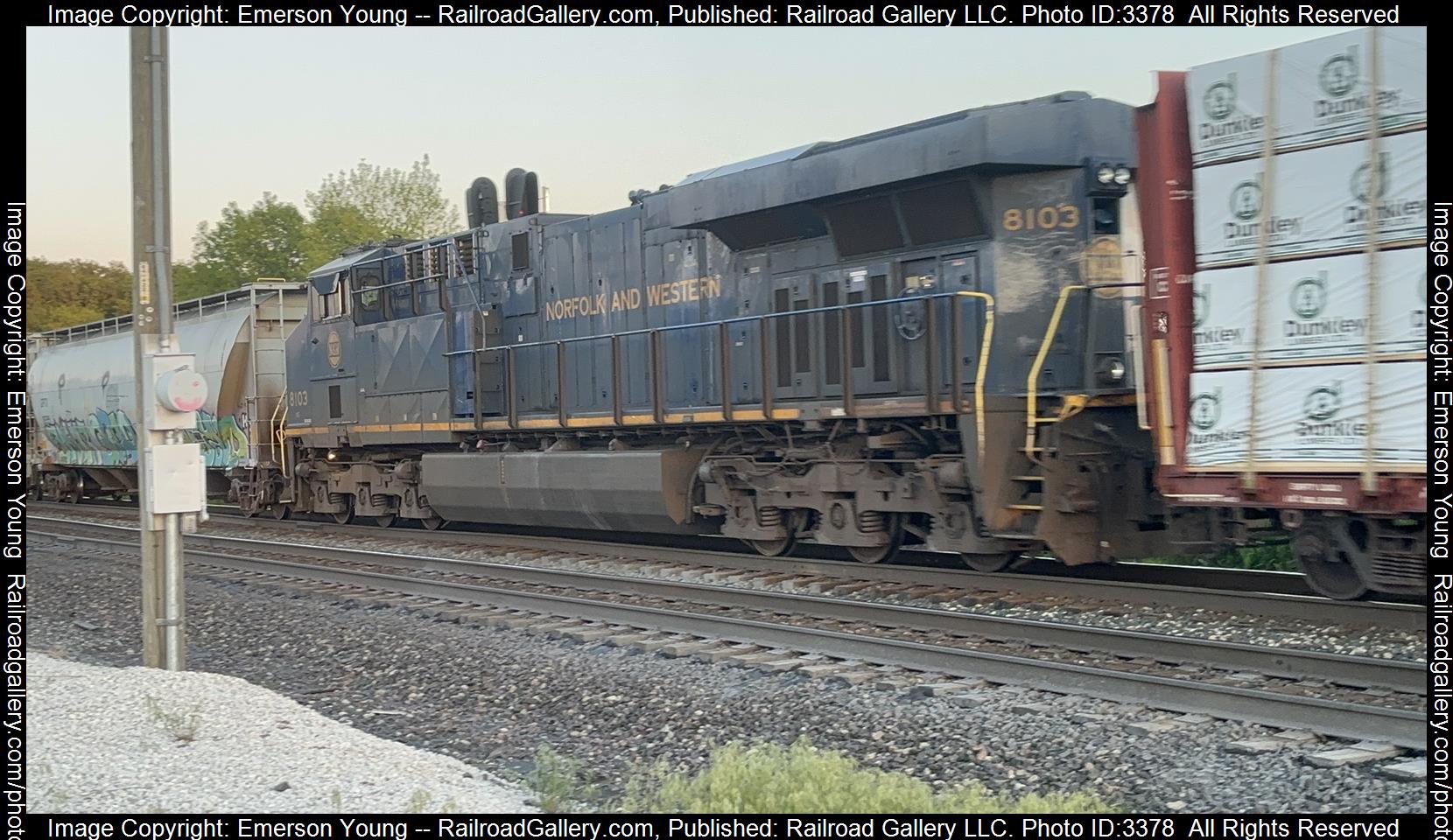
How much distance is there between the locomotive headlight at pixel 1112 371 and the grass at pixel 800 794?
555cm

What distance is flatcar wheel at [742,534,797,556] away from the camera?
12.8m

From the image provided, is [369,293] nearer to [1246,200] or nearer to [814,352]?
[814,352]

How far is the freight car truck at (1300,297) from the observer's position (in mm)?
7082

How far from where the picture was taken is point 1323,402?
24.7 feet

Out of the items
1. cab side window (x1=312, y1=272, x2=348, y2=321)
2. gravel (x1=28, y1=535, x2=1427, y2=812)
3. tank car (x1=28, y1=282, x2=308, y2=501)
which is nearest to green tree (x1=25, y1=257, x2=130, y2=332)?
tank car (x1=28, y1=282, x2=308, y2=501)

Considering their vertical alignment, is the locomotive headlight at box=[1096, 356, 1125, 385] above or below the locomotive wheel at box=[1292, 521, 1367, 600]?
above

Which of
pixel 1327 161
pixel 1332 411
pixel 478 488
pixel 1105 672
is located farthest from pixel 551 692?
pixel 478 488

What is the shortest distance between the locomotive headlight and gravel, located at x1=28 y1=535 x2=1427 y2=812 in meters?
3.83

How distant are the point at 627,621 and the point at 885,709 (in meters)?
3.26

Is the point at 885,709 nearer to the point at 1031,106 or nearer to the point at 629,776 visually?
the point at 629,776

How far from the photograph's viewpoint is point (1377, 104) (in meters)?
7.11

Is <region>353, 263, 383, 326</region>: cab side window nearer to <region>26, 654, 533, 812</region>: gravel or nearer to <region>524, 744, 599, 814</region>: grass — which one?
<region>26, 654, 533, 812</region>: gravel

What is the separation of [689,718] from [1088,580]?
178 inches

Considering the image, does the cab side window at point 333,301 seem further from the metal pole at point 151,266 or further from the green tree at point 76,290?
the green tree at point 76,290
